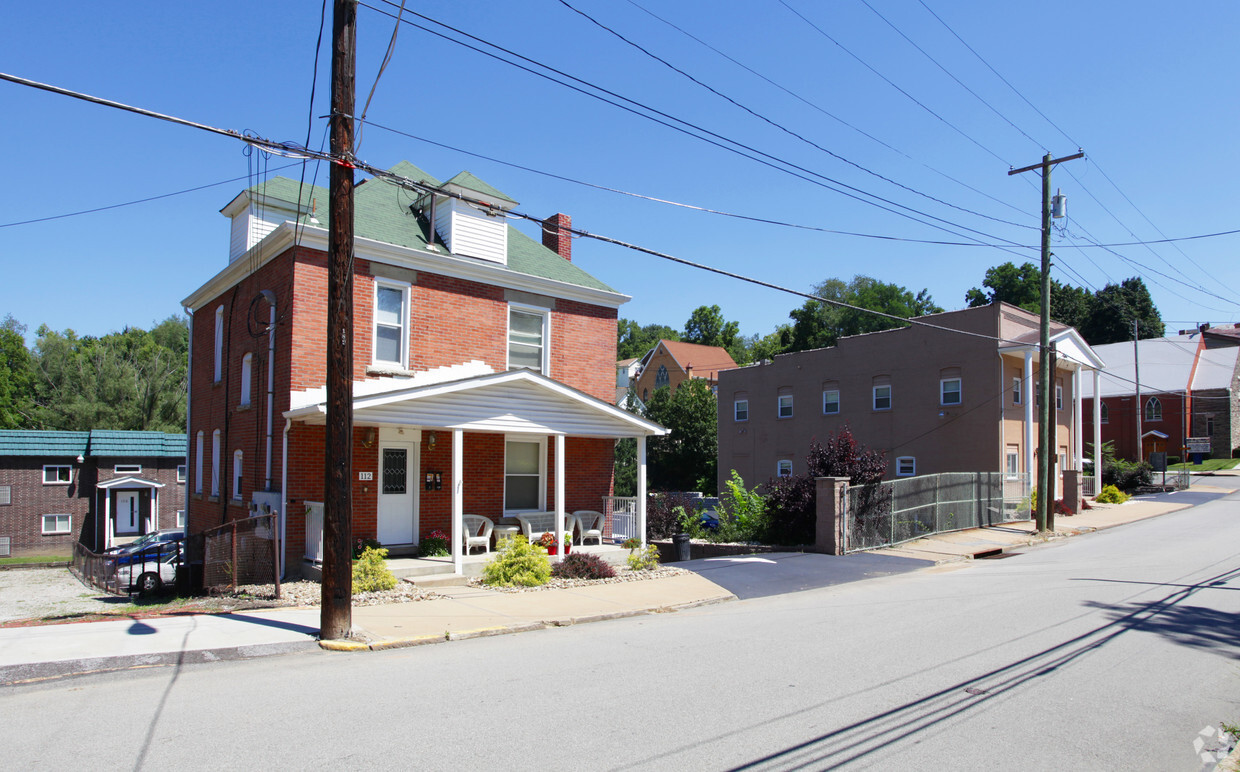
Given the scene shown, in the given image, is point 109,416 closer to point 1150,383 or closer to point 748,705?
point 748,705

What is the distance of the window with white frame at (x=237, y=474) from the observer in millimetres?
17266

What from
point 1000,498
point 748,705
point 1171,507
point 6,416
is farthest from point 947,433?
point 6,416

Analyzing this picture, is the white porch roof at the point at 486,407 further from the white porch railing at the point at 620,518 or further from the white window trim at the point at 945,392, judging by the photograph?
the white window trim at the point at 945,392

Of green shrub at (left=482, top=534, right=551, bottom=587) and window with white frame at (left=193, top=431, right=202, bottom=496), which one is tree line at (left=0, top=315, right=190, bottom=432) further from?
green shrub at (left=482, top=534, right=551, bottom=587)

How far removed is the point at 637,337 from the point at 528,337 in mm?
97760

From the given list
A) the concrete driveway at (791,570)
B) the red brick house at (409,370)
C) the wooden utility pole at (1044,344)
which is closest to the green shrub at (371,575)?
the red brick house at (409,370)

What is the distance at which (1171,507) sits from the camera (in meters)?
32.8

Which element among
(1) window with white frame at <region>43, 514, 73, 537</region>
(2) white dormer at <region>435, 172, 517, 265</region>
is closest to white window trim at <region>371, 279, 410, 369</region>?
(2) white dormer at <region>435, 172, 517, 265</region>

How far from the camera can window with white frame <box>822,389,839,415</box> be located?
117 ft

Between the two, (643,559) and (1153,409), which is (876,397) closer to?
(643,559)

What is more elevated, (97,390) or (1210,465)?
(97,390)

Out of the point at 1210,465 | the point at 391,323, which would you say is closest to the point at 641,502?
the point at 391,323

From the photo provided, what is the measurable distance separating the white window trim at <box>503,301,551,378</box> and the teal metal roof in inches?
857

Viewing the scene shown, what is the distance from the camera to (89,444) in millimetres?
30984
